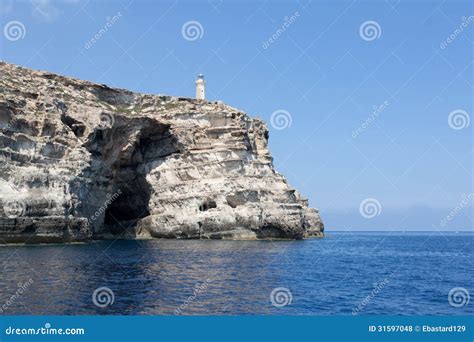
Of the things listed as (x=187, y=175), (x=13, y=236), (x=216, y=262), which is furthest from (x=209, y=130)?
(x=216, y=262)

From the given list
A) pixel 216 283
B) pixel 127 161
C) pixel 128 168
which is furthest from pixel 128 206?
pixel 216 283

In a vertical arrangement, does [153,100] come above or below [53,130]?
above

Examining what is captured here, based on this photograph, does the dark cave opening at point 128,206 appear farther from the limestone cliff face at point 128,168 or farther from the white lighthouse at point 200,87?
the white lighthouse at point 200,87

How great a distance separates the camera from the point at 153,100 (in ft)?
273

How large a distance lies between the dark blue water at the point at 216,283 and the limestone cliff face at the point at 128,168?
11.6 meters

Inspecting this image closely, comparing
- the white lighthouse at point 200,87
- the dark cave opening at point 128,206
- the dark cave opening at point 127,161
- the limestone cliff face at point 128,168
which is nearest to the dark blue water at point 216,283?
the limestone cliff face at point 128,168

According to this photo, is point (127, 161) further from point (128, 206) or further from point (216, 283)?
point (216, 283)

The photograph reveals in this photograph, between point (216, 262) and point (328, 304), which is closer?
point (328, 304)

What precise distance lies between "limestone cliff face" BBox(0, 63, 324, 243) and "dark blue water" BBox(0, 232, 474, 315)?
11.6m

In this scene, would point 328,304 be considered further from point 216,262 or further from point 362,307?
point 216,262

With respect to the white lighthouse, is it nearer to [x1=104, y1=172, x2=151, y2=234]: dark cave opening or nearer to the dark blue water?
[x1=104, y1=172, x2=151, y2=234]: dark cave opening

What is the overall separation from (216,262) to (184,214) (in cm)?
3248

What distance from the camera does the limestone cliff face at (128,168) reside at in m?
56.7

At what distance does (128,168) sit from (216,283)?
170ft
